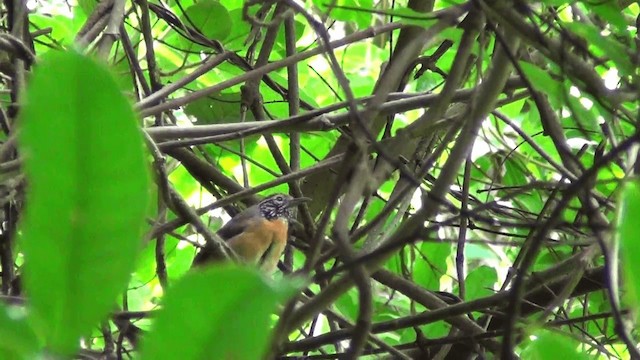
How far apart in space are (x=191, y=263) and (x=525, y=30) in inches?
70.5

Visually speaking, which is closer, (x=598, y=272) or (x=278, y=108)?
(x=598, y=272)

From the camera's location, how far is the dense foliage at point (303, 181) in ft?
1.37

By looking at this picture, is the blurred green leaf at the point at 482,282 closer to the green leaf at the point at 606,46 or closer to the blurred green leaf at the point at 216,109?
the blurred green leaf at the point at 216,109

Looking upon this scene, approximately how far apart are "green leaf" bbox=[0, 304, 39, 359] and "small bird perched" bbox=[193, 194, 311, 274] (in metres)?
2.88

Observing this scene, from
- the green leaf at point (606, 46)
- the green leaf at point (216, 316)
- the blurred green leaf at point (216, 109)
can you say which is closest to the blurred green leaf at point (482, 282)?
the blurred green leaf at point (216, 109)

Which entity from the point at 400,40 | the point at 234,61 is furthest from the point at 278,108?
the point at 400,40

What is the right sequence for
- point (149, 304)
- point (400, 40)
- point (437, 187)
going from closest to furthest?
point (437, 187), point (400, 40), point (149, 304)

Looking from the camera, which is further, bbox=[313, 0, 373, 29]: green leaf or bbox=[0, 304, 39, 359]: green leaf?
bbox=[313, 0, 373, 29]: green leaf

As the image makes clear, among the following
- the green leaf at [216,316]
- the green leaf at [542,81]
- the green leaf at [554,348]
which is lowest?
the green leaf at [216,316]

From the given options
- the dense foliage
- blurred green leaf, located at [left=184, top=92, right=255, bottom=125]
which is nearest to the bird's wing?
the dense foliage

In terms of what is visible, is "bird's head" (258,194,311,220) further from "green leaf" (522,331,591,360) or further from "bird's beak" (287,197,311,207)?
"green leaf" (522,331,591,360)

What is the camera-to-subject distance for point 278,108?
279 cm

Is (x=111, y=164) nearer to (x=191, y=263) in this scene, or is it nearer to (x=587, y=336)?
(x=587, y=336)

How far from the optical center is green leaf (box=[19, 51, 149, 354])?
408 millimetres
